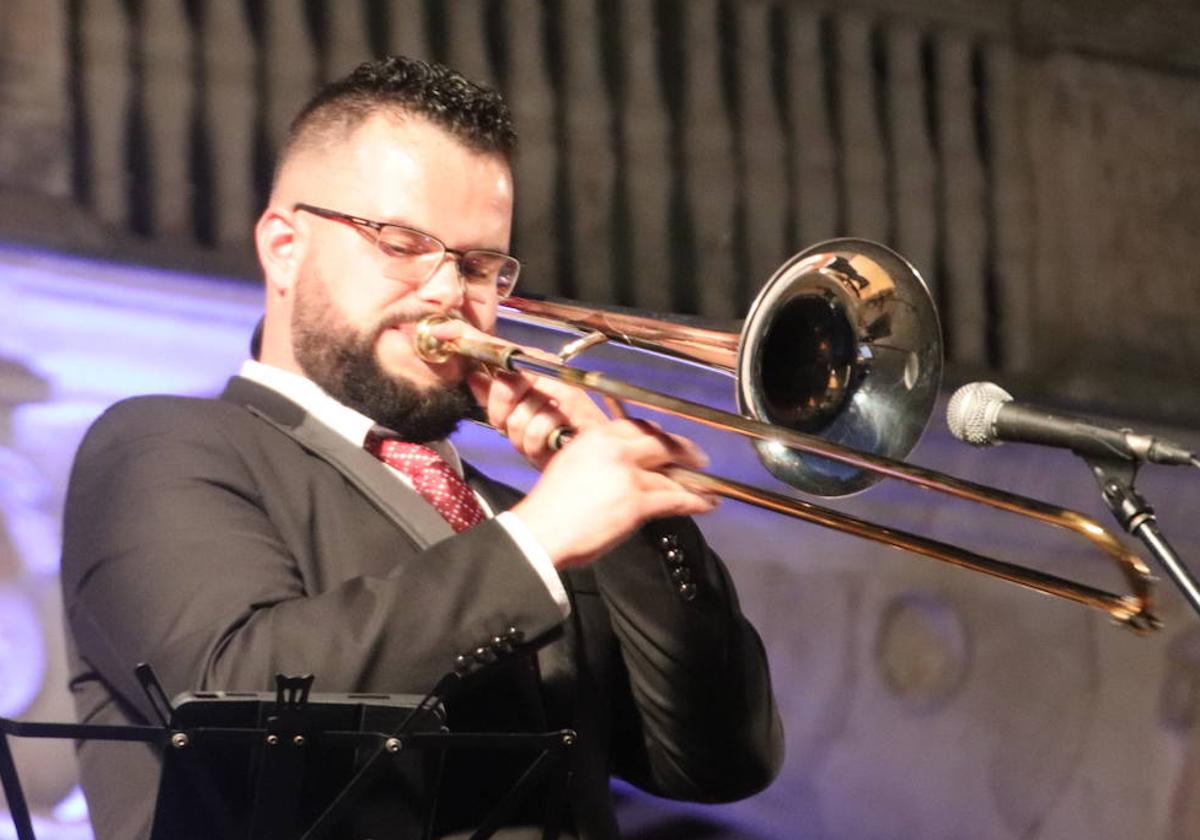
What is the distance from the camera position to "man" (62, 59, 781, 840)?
1767 millimetres

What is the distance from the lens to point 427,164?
A: 2.21 metres

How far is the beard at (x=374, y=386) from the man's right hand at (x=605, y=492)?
12.9 inches

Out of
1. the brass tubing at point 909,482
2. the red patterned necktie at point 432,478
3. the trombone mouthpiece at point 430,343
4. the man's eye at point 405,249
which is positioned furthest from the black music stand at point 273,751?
the man's eye at point 405,249

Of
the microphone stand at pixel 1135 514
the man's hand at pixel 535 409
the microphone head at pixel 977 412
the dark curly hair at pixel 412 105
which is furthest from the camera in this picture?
the dark curly hair at pixel 412 105

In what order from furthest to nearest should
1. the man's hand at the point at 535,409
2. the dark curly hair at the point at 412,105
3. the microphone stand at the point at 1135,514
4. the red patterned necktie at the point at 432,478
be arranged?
the dark curly hair at the point at 412,105
the red patterned necktie at the point at 432,478
the man's hand at the point at 535,409
the microphone stand at the point at 1135,514

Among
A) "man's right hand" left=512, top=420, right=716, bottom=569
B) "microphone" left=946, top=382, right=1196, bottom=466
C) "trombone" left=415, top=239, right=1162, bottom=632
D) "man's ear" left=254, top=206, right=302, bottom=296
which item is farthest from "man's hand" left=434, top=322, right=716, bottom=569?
"man's ear" left=254, top=206, right=302, bottom=296

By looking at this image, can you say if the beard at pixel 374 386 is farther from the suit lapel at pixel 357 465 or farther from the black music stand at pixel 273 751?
the black music stand at pixel 273 751

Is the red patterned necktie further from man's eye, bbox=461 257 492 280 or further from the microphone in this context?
the microphone

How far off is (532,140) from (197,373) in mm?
997

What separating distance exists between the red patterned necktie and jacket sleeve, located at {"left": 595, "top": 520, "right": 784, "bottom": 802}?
18 cm

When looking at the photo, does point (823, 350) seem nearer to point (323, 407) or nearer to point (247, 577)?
point (323, 407)

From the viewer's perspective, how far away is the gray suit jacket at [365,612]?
175 cm

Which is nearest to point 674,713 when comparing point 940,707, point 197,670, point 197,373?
point 197,670


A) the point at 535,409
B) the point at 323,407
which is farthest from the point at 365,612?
the point at 323,407
